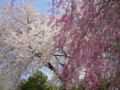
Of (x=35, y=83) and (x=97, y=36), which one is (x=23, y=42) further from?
(x=97, y=36)

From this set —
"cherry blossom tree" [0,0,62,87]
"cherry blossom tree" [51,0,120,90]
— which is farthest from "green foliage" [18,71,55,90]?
"cherry blossom tree" [51,0,120,90]

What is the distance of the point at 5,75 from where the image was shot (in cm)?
952

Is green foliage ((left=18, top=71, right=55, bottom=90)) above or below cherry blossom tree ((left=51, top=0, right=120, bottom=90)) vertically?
below

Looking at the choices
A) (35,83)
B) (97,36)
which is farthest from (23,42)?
(97,36)

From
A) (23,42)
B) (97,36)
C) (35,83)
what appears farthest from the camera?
(23,42)

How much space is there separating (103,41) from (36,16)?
7.52 meters

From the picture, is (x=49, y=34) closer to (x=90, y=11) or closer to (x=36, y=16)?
(x=36, y=16)

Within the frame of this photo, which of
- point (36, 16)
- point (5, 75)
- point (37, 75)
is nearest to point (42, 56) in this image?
point (37, 75)

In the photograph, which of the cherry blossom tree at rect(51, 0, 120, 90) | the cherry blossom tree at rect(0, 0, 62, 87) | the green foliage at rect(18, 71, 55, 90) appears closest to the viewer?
the cherry blossom tree at rect(51, 0, 120, 90)

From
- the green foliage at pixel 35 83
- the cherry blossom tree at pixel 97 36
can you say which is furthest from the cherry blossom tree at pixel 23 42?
Answer: the cherry blossom tree at pixel 97 36

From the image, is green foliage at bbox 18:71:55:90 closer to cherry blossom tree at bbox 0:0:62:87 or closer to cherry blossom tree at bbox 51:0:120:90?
cherry blossom tree at bbox 0:0:62:87

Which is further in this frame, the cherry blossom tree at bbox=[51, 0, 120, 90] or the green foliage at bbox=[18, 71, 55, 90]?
the green foliage at bbox=[18, 71, 55, 90]

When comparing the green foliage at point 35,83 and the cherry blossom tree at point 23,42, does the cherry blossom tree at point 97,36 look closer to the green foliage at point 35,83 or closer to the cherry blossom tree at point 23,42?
the green foliage at point 35,83

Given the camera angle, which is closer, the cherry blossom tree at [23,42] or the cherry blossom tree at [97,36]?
the cherry blossom tree at [97,36]
